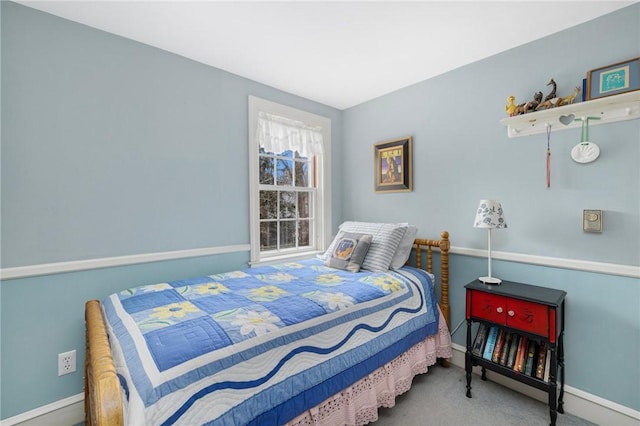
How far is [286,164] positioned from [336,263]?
1.28 meters

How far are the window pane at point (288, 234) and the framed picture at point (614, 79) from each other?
2.62 meters

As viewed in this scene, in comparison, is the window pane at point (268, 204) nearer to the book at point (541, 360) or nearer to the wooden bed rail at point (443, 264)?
the wooden bed rail at point (443, 264)

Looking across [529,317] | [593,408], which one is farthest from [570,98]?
[593,408]

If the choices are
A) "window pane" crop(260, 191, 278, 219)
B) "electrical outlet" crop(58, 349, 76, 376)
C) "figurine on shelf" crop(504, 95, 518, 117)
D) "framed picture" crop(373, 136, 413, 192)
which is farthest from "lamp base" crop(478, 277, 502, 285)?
"electrical outlet" crop(58, 349, 76, 376)

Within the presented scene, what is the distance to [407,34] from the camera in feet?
6.58

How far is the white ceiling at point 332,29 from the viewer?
1.74 m

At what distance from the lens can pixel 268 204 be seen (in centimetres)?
297

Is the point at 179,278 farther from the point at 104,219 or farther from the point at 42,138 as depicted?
the point at 42,138

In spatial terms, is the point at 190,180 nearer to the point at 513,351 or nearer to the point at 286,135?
the point at 286,135

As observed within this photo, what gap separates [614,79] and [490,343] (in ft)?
6.21

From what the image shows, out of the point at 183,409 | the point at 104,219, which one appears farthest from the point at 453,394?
the point at 104,219

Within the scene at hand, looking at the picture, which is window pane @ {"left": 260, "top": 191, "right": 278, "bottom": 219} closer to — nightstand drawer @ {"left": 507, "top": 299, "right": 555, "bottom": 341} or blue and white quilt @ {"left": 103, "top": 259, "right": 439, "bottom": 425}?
blue and white quilt @ {"left": 103, "top": 259, "right": 439, "bottom": 425}

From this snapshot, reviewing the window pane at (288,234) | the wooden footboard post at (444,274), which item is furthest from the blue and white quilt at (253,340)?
the window pane at (288,234)

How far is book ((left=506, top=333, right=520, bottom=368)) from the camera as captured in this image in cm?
192
